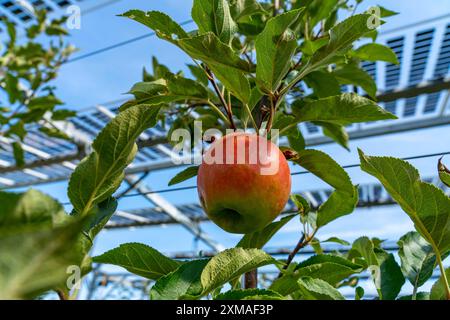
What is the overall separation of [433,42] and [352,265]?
2969 millimetres

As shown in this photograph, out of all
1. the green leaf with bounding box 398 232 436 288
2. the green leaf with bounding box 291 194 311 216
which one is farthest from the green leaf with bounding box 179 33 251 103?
the green leaf with bounding box 398 232 436 288

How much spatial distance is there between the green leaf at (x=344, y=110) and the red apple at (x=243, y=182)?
0.09 meters

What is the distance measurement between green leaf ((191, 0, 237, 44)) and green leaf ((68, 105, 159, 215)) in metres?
0.25

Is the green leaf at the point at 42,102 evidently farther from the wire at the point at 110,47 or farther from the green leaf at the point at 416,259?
the wire at the point at 110,47

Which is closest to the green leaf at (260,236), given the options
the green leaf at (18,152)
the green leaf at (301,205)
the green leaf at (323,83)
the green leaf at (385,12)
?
the green leaf at (301,205)

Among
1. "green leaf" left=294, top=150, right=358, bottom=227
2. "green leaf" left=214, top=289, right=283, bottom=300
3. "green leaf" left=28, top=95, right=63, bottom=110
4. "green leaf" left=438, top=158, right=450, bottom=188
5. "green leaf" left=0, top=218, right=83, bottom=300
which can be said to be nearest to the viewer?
"green leaf" left=0, top=218, right=83, bottom=300

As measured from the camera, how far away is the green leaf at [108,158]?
15.1 inches

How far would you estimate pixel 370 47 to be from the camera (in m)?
0.97

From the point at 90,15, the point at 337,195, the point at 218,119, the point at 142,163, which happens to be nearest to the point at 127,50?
the point at 90,15

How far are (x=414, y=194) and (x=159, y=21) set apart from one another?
38 cm

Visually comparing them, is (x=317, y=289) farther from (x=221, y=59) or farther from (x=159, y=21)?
(x=159, y=21)

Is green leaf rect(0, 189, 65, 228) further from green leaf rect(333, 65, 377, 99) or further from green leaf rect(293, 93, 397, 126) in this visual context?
green leaf rect(333, 65, 377, 99)

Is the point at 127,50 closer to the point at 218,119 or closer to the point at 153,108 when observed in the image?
the point at 218,119

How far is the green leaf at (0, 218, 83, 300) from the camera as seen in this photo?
173 mm
